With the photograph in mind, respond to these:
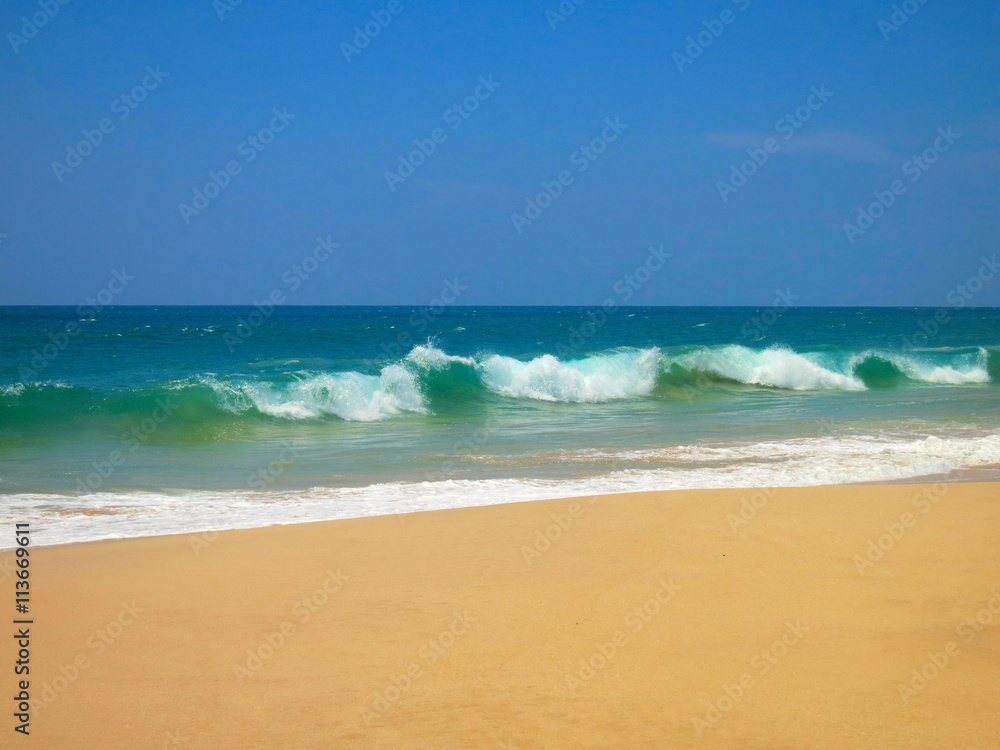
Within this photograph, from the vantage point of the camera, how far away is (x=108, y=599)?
4.70 metres

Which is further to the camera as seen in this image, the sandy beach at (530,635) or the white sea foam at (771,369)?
the white sea foam at (771,369)

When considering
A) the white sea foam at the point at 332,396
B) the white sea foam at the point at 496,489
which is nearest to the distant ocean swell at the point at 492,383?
the white sea foam at the point at 332,396

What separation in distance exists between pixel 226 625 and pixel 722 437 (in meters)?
9.56

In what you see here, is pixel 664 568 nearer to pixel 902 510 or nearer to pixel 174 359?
pixel 902 510

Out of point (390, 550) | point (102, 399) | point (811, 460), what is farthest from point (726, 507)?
point (102, 399)

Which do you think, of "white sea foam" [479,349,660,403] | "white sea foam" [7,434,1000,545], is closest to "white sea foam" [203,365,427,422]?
"white sea foam" [479,349,660,403]

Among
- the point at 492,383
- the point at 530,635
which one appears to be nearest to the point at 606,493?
the point at 530,635

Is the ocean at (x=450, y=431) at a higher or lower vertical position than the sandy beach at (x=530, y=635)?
higher

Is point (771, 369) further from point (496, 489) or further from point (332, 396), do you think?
point (496, 489)

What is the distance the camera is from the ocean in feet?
27.0

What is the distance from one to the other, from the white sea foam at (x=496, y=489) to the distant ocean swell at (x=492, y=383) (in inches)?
284

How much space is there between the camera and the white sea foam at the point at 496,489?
7051 mm

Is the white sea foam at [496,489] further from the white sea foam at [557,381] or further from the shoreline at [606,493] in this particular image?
the white sea foam at [557,381]

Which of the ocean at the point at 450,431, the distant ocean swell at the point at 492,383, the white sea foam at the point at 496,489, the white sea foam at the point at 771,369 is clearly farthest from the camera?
the white sea foam at the point at 771,369
